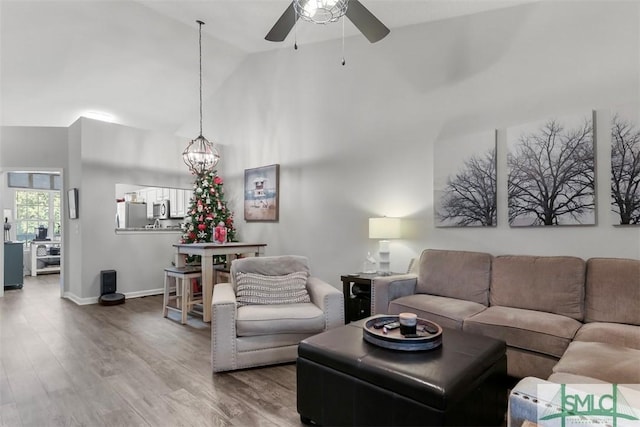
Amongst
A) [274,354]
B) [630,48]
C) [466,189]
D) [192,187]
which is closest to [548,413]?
[274,354]

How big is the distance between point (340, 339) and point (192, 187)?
4.92m

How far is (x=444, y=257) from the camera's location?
3.33 metres

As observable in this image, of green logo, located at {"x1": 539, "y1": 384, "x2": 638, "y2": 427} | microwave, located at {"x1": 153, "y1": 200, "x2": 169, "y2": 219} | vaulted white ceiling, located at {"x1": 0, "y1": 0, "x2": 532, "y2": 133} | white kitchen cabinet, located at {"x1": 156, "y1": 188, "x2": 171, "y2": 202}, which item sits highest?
vaulted white ceiling, located at {"x1": 0, "y1": 0, "x2": 532, "y2": 133}

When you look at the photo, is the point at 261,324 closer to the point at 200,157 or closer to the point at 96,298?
the point at 200,157

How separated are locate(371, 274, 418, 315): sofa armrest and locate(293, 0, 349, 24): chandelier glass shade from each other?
218cm

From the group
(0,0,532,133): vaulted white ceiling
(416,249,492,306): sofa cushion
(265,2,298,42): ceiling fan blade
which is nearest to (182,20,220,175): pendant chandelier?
(0,0,532,133): vaulted white ceiling

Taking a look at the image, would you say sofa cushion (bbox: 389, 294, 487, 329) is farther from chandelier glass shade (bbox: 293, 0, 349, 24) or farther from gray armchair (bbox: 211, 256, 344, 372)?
chandelier glass shade (bbox: 293, 0, 349, 24)

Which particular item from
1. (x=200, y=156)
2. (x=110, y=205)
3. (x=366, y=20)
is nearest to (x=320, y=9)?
(x=366, y=20)

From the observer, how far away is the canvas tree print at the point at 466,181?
3338 millimetres

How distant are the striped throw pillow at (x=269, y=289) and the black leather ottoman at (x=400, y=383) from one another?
3.38 feet

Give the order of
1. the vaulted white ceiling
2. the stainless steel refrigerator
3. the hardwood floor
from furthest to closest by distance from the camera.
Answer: the stainless steel refrigerator < the vaulted white ceiling < the hardwood floor

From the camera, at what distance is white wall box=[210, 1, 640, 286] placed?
282cm

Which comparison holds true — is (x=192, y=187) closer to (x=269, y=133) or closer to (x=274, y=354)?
(x=269, y=133)

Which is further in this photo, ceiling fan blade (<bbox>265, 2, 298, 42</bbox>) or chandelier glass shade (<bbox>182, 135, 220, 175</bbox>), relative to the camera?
chandelier glass shade (<bbox>182, 135, 220, 175</bbox>)
